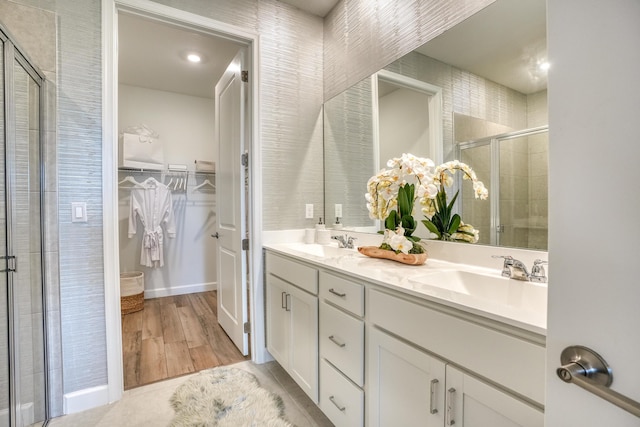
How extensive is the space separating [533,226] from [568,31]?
2.96 ft

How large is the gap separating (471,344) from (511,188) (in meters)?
0.74

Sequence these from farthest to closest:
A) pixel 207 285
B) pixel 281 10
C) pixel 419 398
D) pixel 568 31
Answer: pixel 207 285, pixel 281 10, pixel 419 398, pixel 568 31

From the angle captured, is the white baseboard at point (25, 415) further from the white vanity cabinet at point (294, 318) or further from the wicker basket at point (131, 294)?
Answer: the wicker basket at point (131, 294)

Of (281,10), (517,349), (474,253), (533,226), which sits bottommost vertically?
(517,349)

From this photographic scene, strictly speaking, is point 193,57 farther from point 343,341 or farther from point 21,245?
point 343,341

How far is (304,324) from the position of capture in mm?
1607

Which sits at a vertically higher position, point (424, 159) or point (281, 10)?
point (281, 10)

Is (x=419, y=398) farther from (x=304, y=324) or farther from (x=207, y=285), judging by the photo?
(x=207, y=285)

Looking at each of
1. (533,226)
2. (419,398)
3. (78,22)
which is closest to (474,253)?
(533,226)

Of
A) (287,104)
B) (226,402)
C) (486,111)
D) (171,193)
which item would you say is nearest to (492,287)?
(486,111)

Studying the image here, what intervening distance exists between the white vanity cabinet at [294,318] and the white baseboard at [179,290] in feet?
6.13

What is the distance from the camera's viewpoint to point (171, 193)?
12.2 ft

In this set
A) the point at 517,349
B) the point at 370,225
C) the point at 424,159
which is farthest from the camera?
the point at 370,225

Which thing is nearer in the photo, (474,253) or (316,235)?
(474,253)
